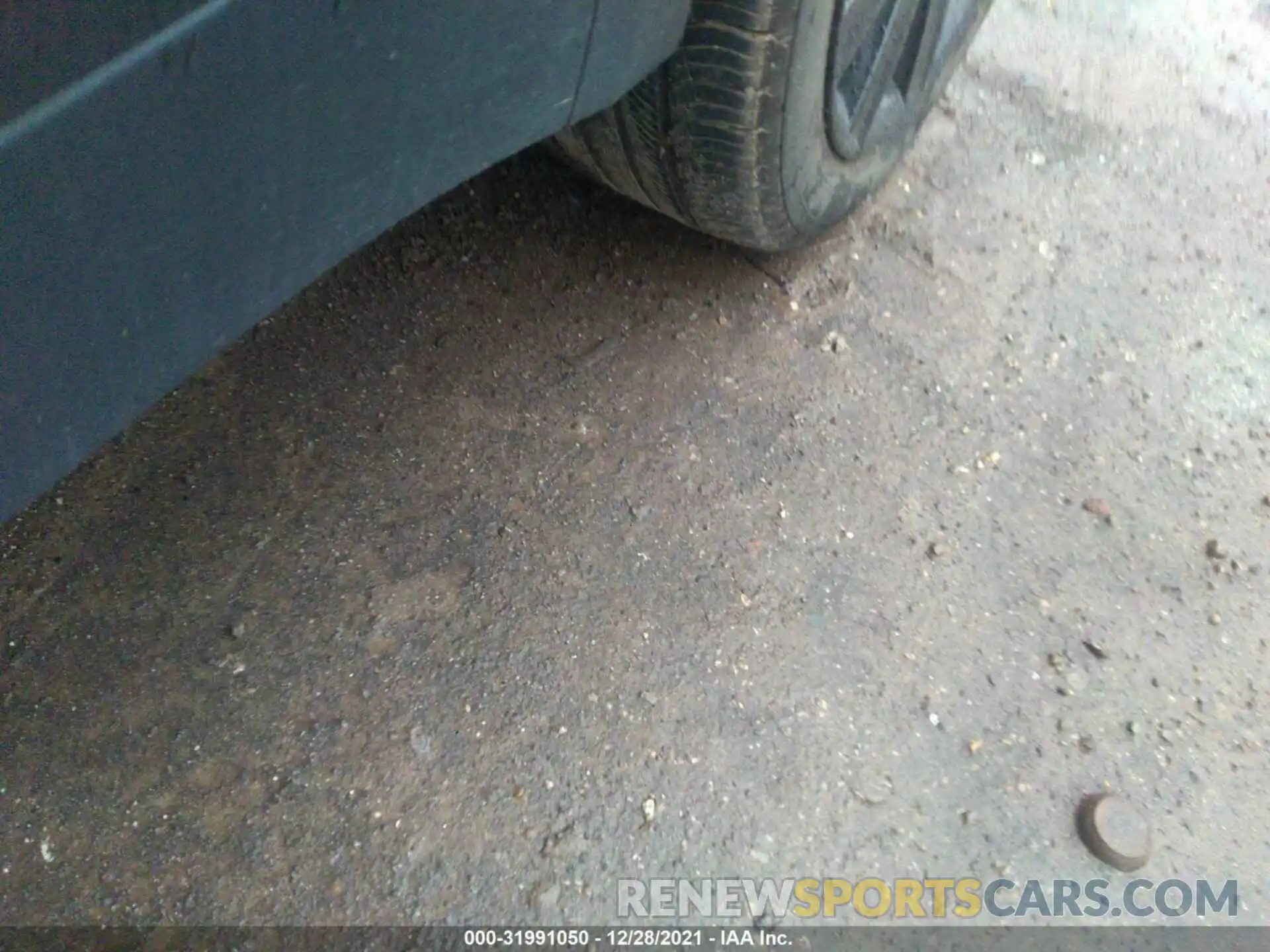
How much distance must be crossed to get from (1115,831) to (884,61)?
1.31 meters

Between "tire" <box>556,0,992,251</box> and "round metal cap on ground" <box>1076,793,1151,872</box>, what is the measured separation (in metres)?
1.06

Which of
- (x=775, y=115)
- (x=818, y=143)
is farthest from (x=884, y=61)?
(x=775, y=115)

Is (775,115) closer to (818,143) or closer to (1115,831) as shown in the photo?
(818,143)

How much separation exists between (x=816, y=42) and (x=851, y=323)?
25.8 inches

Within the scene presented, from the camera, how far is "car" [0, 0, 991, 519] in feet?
2.24

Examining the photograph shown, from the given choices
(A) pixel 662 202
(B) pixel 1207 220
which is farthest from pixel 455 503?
(B) pixel 1207 220

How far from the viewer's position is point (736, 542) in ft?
5.41

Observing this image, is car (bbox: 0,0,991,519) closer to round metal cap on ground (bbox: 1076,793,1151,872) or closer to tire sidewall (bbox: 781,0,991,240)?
tire sidewall (bbox: 781,0,991,240)

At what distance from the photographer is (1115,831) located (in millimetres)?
1427


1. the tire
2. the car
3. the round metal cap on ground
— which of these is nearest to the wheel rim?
the tire

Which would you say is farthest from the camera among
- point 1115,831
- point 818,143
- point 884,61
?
point 884,61

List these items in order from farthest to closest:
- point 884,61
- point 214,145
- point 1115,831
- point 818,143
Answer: point 884,61 → point 818,143 → point 1115,831 → point 214,145

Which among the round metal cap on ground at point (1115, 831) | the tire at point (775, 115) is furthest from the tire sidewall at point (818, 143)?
the round metal cap on ground at point (1115, 831)

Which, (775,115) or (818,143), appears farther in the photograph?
(818,143)
